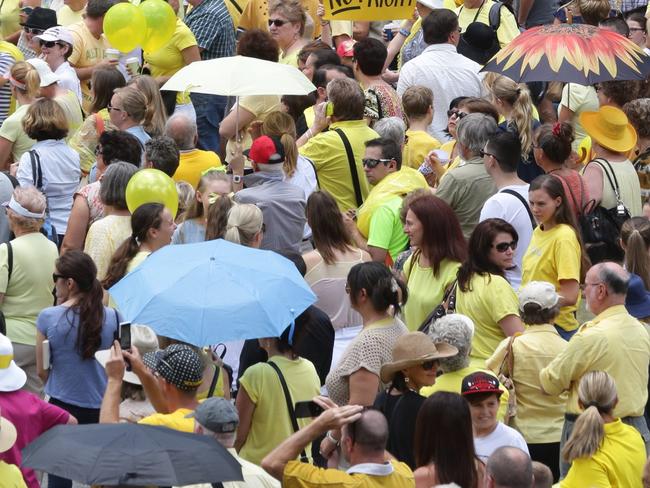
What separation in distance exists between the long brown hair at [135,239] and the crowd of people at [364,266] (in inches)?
0.8

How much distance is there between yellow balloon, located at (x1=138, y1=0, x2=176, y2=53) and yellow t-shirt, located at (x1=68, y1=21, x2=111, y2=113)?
130cm

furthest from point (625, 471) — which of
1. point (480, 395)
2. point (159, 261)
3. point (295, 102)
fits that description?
point (295, 102)

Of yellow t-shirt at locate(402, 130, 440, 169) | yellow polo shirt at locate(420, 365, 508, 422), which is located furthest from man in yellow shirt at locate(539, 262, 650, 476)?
yellow t-shirt at locate(402, 130, 440, 169)

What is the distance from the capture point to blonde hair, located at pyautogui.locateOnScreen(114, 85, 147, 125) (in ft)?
35.8

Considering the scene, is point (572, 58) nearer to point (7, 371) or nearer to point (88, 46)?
point (7, 371)

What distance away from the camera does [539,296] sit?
773 centimetres

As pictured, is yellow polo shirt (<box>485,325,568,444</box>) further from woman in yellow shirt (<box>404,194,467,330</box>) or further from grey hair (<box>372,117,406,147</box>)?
grey hair (<box>372,117,406,147</box>)

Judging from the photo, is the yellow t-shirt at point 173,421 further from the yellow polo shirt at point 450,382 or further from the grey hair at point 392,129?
the grey hair at point 392,129

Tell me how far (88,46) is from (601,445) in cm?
806

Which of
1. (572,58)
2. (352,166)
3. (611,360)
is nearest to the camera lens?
(611,360)

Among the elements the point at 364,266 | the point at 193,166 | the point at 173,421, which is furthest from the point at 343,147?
the point at 173,421

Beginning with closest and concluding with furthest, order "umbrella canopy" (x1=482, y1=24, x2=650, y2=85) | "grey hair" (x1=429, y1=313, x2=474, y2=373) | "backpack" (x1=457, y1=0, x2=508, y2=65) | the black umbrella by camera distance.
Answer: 1. the black umbrella
2. "grey hair" (x1=429, y1=313, x2=474, y2=373)
3. "umbrella canopy" (x1=482, y1=24, x2=650, y2=85)
4. "backpack" (x1=457, y1=0, x2=508, y2=65)

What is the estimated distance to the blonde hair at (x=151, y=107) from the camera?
1112cm

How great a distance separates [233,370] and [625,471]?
2458 mm
